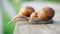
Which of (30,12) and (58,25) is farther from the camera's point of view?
(30,12)

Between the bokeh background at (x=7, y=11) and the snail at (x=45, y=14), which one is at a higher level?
the snail at (x=45, y=14)

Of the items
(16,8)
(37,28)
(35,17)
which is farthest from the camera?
(16,8)

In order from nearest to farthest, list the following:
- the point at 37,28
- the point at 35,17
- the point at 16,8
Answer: the point at 37,28, the point at 35,17, the point at 16,8

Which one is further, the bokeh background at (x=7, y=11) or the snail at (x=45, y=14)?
the bokeh background at (x=7, y=11)

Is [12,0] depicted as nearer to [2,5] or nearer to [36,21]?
[2,5]

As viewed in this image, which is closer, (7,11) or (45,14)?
(45,14)

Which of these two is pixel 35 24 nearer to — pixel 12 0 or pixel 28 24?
pixel 28 24

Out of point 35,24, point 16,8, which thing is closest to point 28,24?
point 35,24

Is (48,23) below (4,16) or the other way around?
the other way around

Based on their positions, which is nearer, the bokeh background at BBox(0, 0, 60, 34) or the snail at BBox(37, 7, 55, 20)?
the snail at BBox(37, 7, 55, 20)

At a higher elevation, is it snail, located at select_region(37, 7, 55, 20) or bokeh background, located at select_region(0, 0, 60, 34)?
snail, located at select_region(37, 7, 55, 20)
